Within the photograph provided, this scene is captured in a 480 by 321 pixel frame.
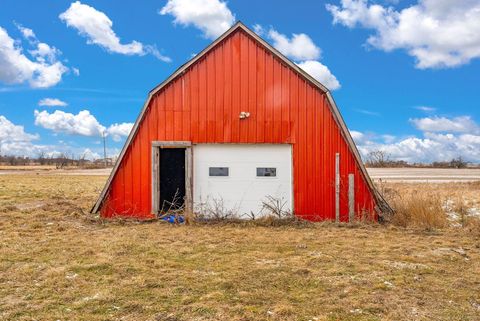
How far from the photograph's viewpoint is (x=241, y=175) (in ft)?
39.5

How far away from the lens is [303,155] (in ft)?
39.1

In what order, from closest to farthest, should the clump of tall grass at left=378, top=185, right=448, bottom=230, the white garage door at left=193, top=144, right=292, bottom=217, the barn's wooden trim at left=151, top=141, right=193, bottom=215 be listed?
1. the clump of tall grass at left=378, top=185, right=448, bottom=230
2. the barn's wooden trim at left=151, top=141, right=193, bottom=215
3. the white garage door at left=193, top=144, right=292, bottom=217

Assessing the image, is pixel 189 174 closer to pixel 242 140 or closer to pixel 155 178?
pixel 155 178

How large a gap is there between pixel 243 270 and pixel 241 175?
18.5 feet

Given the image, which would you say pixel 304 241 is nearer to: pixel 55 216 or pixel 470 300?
pixel 470 300

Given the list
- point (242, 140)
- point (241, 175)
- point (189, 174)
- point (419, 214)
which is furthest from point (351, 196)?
point (189, 174)

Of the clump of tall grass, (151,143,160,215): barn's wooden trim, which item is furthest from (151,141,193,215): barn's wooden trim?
the clump of tall grass

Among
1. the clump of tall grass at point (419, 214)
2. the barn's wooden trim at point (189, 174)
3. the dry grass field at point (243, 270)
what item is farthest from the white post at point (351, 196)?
the barn's wooden trim at point (189, 174)

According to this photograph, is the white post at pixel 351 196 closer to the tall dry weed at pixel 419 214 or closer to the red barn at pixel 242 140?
the red barn at pixel 242 140

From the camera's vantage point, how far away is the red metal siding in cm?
1184

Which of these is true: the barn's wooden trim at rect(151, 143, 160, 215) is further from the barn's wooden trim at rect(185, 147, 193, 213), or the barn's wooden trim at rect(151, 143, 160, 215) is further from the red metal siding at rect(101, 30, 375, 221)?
the barn's wooden trim at rect(185, 147, 193, 213)

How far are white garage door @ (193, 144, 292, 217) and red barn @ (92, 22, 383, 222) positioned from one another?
3 cm

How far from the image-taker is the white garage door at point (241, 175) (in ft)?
39.2

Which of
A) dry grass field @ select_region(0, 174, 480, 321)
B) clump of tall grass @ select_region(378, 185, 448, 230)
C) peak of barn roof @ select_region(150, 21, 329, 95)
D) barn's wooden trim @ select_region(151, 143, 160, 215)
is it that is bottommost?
dry grass field @ select_region(0, 174, 480, 321)
